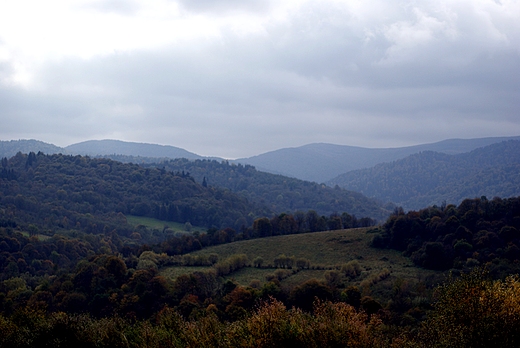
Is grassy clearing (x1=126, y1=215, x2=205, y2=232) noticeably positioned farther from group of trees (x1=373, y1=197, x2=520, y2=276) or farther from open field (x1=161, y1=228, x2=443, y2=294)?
group of trees (x1=373, y1=197, x2=520, y2=276)

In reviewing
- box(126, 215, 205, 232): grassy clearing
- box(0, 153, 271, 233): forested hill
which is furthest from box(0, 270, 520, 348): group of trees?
box(126, 215, 205, 232): grassy clearing

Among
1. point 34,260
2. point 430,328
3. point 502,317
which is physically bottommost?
point 34,260

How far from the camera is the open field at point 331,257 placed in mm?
65750

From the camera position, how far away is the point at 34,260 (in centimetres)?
9894

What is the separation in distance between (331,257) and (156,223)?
109283 mm

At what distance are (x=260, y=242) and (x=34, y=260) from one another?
46.2 meters

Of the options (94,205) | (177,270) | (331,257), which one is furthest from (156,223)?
(331,257)

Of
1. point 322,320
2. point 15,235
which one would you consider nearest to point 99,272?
point 15,235

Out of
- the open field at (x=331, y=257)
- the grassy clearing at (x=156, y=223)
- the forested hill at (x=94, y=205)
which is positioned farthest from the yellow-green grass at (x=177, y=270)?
the grassy clearing at (x=156, y=223)

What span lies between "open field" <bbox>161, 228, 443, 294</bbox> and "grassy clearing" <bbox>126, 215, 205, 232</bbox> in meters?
78.4

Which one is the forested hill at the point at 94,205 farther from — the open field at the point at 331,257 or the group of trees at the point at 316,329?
the group of trees at the point at 316,329

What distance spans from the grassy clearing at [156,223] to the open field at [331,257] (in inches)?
3088

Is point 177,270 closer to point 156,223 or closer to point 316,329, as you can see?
point 316,329

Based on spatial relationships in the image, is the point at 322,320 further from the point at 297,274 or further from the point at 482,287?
the point at 297,274
